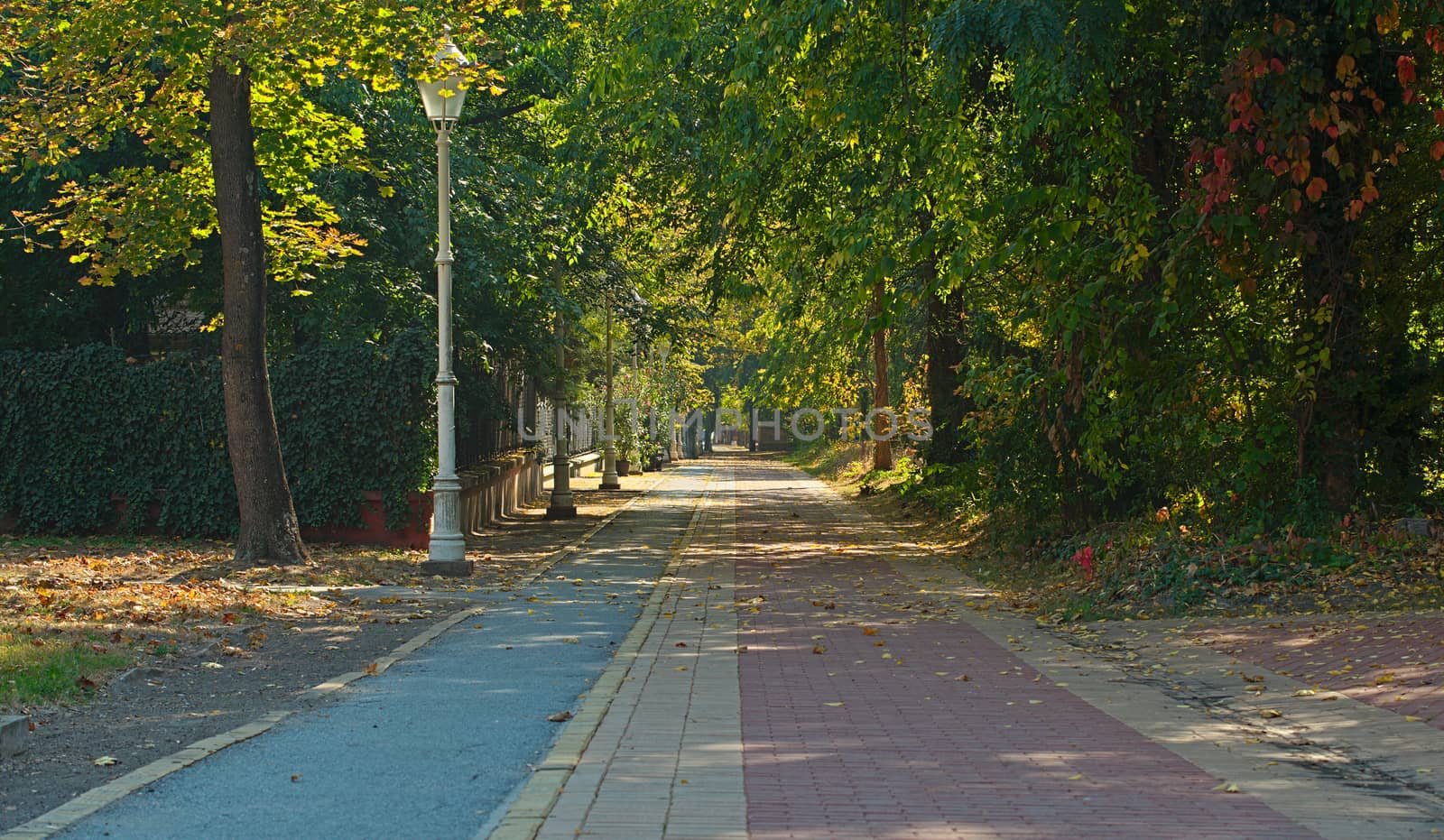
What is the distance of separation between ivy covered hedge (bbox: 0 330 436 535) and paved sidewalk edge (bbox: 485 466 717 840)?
25.3 feet

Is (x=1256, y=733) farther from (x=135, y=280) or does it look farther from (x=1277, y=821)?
(x=135, y=280)

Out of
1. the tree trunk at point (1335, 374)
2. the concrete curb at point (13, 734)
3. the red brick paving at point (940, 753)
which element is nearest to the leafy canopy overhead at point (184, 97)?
the red brick paving at point (940, 753)

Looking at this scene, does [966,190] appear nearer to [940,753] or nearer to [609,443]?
[940,753]

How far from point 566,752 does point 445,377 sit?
34.8ft

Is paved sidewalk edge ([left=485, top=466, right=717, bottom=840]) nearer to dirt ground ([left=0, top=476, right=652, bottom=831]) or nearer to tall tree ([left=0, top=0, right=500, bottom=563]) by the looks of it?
dirt ground ([left=0, top=476, right=652, bottom=831])

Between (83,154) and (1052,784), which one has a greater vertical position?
(83,154)

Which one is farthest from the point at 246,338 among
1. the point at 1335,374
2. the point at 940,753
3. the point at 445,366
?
the point at 940,753

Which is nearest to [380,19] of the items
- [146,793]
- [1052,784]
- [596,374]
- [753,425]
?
[146,793]

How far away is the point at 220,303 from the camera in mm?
22266

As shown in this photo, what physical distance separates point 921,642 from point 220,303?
14.2 meters

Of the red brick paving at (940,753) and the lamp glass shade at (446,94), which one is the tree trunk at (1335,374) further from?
the lamp glass shade at (446,94)

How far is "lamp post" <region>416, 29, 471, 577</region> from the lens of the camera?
17.3m

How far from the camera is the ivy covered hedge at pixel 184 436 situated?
67.1ft

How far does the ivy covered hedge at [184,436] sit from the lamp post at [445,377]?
282 cm
